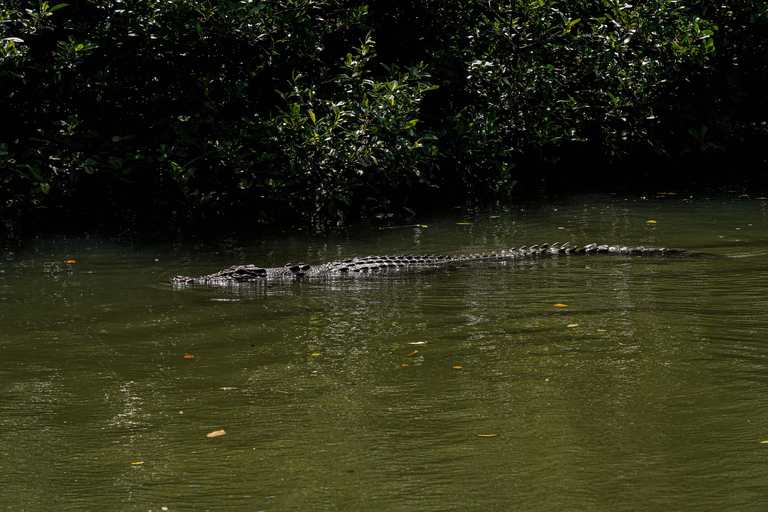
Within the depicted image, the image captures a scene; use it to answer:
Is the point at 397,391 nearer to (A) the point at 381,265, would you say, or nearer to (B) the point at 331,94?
(A) the point at 381,265

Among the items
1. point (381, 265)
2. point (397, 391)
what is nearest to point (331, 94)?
point (381, 265)

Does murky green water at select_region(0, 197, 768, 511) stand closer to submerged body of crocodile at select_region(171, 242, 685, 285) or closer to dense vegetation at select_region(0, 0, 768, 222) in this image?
submerged body of crocodile at select_region(171, 242, 685, 285)

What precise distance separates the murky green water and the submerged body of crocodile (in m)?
0.31

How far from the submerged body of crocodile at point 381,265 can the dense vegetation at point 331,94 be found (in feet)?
8.29

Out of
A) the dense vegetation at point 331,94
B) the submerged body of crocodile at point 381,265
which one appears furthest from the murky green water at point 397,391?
the dense vegetation at point 331,94

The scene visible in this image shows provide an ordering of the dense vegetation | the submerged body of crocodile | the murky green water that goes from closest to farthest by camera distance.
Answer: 1. the murky green water
2. the submerged body of crocodile
3. the dense vegetation

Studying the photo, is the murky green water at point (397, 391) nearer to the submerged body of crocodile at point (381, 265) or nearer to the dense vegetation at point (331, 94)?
the submerged body of crocodile at point (381, 265)

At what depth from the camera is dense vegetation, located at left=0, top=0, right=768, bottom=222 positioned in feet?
29.6

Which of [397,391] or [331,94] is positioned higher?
[331,94]

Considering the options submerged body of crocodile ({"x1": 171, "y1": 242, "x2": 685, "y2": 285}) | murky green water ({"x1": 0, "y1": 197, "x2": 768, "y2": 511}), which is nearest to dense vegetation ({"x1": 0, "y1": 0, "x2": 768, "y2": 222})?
Result: submerged body of crocodile ({"x1": 171, "y1": 242, "x2": 685, "y2": 285})

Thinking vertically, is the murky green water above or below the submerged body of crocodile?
below

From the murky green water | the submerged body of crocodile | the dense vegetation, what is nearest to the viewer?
the murky green water

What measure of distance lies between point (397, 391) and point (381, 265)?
3.46 metres

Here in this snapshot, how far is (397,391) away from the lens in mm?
3441
